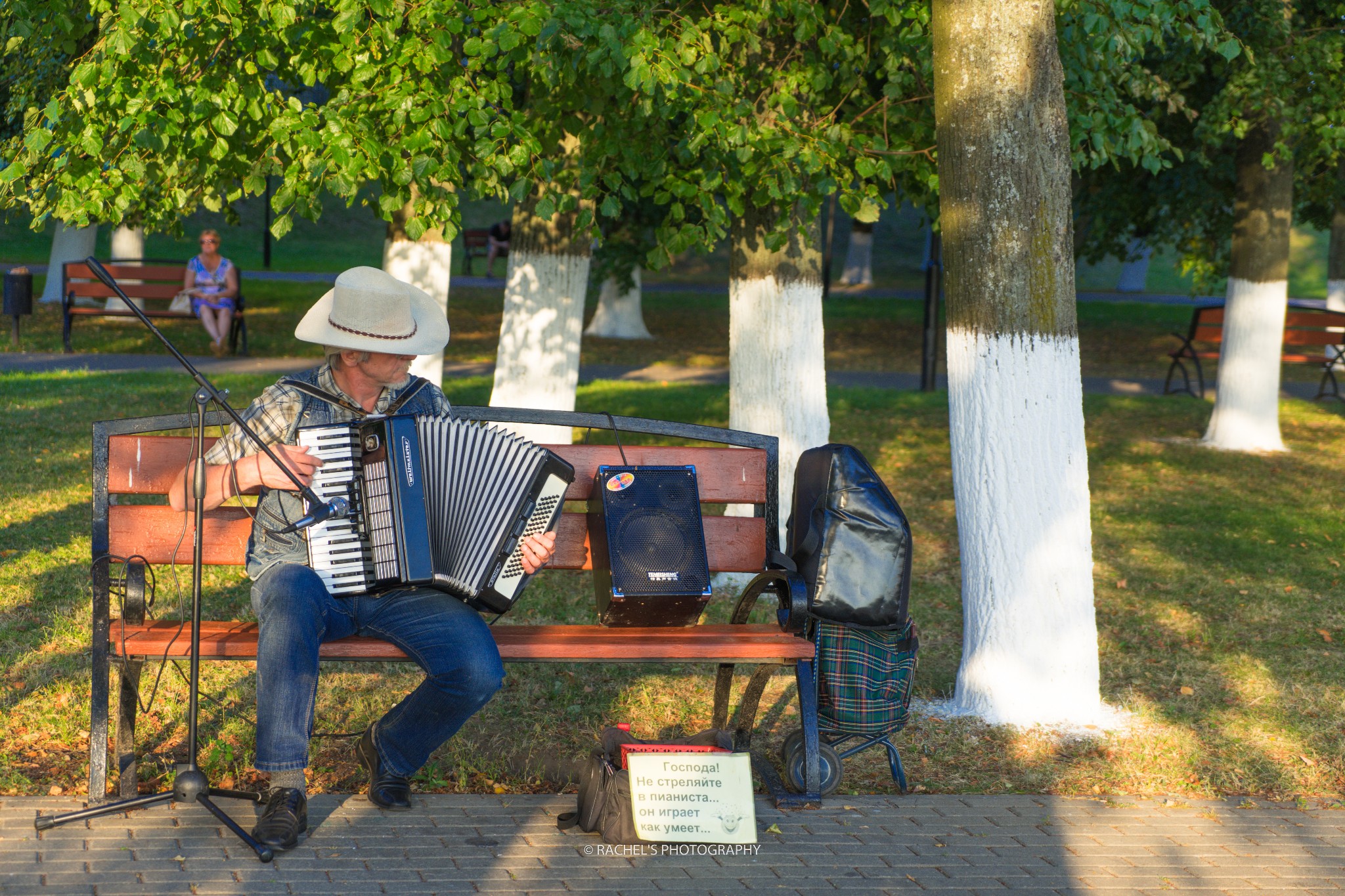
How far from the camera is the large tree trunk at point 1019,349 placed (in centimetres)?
471

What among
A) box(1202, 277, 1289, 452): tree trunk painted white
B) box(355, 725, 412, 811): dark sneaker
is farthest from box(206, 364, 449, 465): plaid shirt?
box(1202, 277, 1289, 452): tree trunk painted white

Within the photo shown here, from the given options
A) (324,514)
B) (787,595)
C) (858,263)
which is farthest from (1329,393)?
(858,263)

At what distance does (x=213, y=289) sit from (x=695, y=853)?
12.7 metres

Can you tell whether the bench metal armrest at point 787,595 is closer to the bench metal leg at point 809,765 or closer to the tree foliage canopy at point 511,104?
the bench metal leg at point 809,765

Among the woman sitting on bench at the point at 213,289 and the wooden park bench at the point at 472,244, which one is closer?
the woman sitting on bench at the point at 213,289

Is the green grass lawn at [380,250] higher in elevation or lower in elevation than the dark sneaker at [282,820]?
Result: higher

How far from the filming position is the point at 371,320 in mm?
3959

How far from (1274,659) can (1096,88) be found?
9.18ft

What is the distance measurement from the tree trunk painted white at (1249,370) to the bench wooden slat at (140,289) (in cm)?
1109

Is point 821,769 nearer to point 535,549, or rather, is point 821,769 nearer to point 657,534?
point 657,534

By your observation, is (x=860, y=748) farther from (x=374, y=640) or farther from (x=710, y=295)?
(x=710, y=295)

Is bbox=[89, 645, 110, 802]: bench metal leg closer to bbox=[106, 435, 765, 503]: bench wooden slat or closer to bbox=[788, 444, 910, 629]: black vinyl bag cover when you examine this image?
bbox=[106, 435, 765, 503]: bench wooden slat

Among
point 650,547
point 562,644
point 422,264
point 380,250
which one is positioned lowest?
point 562,644

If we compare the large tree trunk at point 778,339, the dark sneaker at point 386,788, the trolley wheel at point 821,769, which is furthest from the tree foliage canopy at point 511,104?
the trolley wheel at point 821,769
